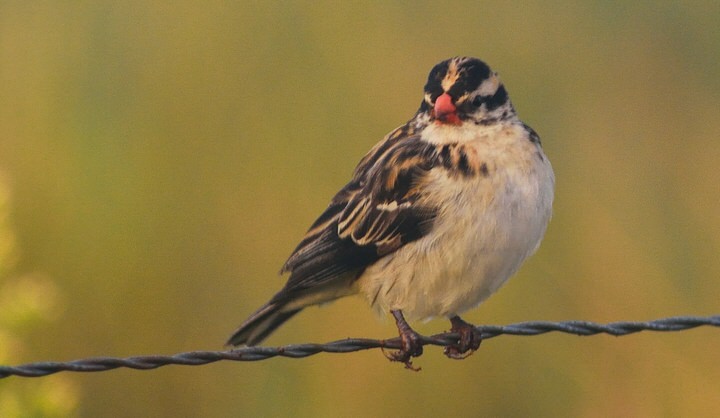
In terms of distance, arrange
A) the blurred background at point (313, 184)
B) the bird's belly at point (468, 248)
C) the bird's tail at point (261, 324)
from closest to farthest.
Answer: the bird's belly at point (468, 248) < the bird's tail at point (261, 324) < the blurred background at point (313, 184)

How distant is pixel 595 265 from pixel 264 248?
205 centimetres

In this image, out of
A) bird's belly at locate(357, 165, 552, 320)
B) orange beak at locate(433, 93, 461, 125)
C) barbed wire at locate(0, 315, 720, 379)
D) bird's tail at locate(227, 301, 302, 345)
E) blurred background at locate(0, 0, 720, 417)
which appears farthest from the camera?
blurred background at locate(0, 0, 720, 417)

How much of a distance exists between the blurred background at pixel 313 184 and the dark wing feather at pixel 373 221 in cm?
142

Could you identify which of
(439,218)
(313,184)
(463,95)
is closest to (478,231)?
(439,218)

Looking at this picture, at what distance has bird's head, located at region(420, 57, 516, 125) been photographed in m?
6.46

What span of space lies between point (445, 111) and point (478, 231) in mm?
613

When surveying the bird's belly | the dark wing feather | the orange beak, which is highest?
the orange beak

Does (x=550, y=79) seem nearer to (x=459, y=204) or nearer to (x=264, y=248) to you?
(x=264, y=248)

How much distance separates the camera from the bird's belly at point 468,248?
620 cm

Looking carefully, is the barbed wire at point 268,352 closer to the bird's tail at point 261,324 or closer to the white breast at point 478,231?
the white breast at point 478,231

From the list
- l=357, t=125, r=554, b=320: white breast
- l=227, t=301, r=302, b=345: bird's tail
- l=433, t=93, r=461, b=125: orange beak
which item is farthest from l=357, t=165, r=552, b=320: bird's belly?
l=227, t=301, r=302, b=345: bird's tail

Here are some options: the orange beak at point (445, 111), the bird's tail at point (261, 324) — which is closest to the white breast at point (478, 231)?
the orange beak at point (445, 111)

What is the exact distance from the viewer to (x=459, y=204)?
6.25m

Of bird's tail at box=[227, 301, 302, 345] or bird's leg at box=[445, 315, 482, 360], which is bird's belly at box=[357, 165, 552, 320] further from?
bird's tail at box=[227, 301, 302, 345]
